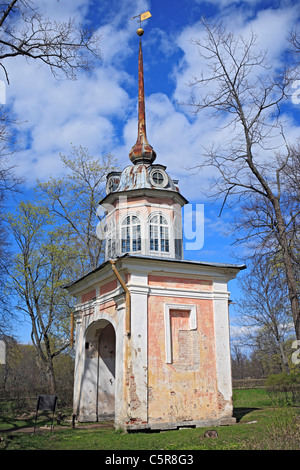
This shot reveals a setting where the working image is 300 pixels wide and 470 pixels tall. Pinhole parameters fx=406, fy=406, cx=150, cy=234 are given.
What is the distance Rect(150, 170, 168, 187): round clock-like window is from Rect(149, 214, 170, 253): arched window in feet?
4.12

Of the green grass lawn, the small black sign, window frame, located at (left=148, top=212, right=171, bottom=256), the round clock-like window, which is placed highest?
the round clock-like window

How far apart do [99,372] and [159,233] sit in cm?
537

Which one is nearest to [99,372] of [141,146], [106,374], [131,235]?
[106,374]

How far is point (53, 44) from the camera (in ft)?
33.2

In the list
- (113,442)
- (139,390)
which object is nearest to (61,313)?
(139,390)

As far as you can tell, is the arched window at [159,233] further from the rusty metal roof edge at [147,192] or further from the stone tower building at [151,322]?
the rusty metal roof edge at [147,192]

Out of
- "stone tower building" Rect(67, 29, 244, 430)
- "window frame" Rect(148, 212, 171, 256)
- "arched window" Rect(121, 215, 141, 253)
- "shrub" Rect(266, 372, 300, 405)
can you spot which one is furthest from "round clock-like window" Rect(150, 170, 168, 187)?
"shrub" Rect(266, 372, 300, 405)

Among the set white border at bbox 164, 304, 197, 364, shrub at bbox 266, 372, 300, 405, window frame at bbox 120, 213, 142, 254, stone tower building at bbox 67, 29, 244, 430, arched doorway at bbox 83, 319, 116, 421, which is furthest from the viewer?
shrub at bbox 266, 372, 300, 405

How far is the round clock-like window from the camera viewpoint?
15.2 m

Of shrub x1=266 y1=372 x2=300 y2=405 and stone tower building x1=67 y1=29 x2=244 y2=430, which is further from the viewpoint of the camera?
shrub x1=266 y1=372 x2=300 y2=405

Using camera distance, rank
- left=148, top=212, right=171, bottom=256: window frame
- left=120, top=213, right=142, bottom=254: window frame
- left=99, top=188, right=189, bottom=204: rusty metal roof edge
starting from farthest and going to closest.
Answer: left=99, top=188, right=189, bottom=204: rusty metal roof edge → left=120, top=213, right=142, bottom=254: window frame → left=148, top=212, right=171, bottom=256: window frame

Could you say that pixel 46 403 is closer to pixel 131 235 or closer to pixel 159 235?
pixel 131 235

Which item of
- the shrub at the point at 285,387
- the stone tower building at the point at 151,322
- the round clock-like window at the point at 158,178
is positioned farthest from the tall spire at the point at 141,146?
the shrub at the point at 285,387

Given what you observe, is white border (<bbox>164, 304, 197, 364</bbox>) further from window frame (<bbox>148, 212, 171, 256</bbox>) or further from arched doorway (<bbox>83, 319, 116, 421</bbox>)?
arched doorway (<bbox>83, 319, 116, 421</bbox>)
